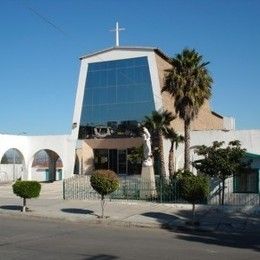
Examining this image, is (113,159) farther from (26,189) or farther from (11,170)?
(26,189)

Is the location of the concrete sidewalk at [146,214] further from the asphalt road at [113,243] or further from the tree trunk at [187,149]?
the tree trunk at [187,149]

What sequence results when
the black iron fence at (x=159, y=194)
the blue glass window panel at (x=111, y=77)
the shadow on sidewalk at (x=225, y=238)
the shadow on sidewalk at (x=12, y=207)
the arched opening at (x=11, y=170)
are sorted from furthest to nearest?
the arched opening at (x=11, y=170) < the blue glass window panel at (x=111, y=77) < the black iron fence at (x=159, y=194) < the shadow on sidewalk at (x=12, y=207) < the shadow on sidewalk at (x=225, y=238)

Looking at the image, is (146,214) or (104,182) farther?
(146,214)

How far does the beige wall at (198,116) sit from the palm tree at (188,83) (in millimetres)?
7652

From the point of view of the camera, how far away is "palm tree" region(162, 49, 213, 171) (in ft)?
98.1

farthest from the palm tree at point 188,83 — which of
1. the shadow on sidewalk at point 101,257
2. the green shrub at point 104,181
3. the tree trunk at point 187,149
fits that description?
the shadow on sidewalk at point 101,257

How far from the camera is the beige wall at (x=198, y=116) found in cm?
4444

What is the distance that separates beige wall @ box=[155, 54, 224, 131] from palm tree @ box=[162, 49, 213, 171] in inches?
301

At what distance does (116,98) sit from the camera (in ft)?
150

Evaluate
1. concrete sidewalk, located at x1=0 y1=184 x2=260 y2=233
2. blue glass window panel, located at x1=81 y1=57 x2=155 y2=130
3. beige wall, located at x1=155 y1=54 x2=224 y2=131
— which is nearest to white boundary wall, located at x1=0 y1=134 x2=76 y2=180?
blue glass window panel, located at x1=81 y1=57 x2=155 y2=130

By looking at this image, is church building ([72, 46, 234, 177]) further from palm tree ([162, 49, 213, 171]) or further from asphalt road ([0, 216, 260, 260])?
asphalt road ([0, 216, 260, 260])

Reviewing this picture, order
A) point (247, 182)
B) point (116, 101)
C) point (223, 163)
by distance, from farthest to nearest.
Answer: point (116, 101) < point (247, 182) < point (223, 163)

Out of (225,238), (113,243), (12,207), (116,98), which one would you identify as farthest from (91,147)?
(113,243)

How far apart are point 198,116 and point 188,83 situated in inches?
821
